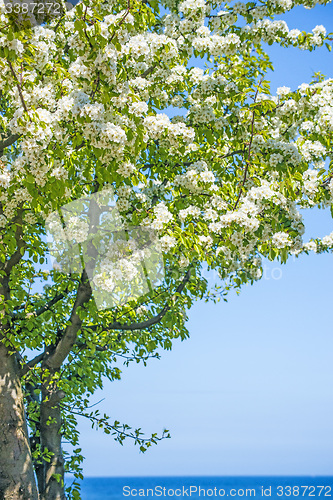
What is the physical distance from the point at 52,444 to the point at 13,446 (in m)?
1.90

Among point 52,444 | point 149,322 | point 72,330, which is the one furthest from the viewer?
point 52,444

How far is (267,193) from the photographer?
743cm

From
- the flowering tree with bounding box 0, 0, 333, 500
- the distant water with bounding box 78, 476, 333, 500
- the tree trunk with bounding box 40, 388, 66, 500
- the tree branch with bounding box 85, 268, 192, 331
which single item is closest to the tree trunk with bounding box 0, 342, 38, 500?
the flowering tree with bounding box 0, 0, 333, 500

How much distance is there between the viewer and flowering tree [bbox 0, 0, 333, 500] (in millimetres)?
6297

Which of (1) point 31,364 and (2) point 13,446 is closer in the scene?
(2) point 13,446

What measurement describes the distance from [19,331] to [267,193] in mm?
5267

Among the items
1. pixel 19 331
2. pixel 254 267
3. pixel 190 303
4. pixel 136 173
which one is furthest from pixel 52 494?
pixel 136 173

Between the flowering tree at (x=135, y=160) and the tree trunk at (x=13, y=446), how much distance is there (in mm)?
22

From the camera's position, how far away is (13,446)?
8.62 meters

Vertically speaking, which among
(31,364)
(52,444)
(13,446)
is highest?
(31,364)

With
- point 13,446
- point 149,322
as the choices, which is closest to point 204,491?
point 149,322

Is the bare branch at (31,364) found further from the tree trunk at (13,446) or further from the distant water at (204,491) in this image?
the distant water at (204,491)

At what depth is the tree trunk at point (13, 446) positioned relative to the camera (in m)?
8.49

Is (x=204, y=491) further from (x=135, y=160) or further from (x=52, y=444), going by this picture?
(x=135, y=160)
